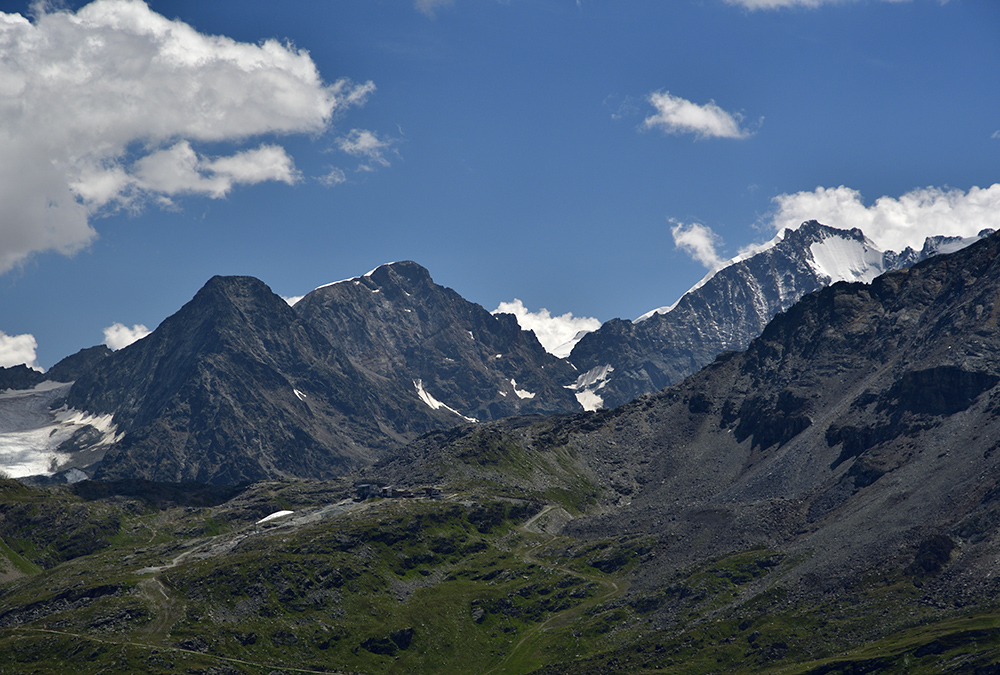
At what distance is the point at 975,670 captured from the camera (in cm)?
19988
